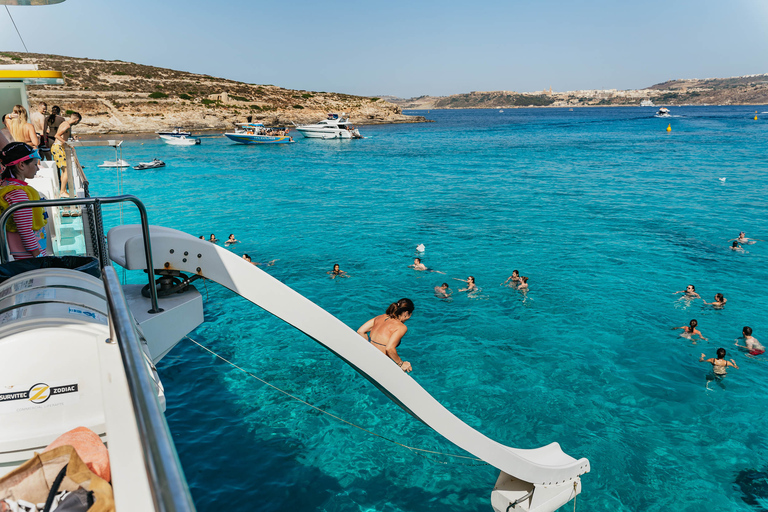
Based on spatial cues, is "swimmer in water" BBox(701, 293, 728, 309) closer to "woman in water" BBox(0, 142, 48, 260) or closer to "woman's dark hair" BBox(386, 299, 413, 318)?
"woman's dark hair" BBox(386, 299, 413, 318)

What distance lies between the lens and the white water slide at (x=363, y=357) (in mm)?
4866

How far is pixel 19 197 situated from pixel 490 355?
29.4 feet

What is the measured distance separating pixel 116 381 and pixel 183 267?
8.51 feet

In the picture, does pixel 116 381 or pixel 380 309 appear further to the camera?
pixel 380 309

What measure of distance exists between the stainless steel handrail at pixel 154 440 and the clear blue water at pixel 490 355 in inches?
226

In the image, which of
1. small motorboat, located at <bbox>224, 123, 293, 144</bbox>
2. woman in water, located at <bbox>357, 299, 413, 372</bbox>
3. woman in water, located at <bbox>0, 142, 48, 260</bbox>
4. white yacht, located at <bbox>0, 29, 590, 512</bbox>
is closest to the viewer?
white yacht, located at <bbox>0, 29, 590, 512</bbox>

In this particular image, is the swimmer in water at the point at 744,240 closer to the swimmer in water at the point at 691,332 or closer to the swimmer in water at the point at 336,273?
the swimmer in water at the point at 691,332

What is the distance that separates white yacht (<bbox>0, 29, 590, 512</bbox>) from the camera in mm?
1797

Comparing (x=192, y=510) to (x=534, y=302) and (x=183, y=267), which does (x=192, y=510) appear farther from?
(x=534, y=302)

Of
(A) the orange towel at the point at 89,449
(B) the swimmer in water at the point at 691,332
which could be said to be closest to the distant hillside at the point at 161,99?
(B) the swimmer in water at the point at 691,332

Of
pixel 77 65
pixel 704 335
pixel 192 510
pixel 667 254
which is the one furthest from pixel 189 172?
pixel 77 65

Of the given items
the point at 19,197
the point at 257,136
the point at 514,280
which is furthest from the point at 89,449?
the point at 257,136

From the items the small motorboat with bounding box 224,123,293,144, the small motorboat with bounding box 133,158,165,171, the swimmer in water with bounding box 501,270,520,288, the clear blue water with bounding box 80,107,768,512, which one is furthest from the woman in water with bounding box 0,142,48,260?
the small motorboat with bounding box 224,123,293,144

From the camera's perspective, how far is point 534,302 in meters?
13.8
